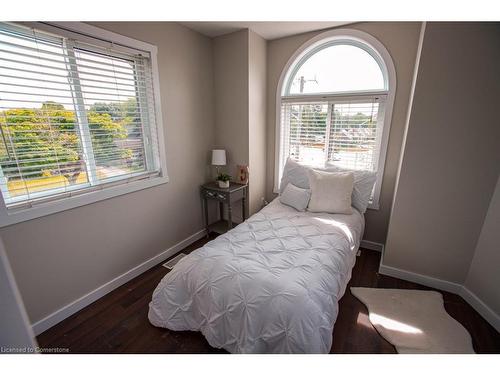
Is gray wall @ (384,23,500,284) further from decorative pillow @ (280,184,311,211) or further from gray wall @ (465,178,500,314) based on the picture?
decorative pillow @ (280,184,311,211)

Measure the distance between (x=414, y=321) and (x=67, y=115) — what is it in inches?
117

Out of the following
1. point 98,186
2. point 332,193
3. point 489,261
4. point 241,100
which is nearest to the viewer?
point 489,261

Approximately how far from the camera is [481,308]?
1.80 metres

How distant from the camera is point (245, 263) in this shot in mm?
1495

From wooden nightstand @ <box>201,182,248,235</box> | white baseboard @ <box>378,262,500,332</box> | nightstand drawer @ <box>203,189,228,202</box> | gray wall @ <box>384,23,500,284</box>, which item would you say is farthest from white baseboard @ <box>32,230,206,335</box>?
gray wall @ <box>384,23,500,284</box>

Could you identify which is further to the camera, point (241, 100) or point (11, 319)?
point (241, 100)

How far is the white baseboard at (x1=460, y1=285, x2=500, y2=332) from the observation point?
168 centimetres

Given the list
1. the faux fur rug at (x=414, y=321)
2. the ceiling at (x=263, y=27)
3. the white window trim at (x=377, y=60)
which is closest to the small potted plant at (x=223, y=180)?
the white window trim at (x=377, y=60)

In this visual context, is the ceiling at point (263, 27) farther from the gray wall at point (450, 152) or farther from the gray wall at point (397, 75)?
the gray wall at point (450, 152)

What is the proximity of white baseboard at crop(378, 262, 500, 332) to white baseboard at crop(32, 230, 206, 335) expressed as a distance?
2.22 meters

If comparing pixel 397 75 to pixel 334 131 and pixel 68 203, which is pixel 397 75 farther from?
pixel 68 203

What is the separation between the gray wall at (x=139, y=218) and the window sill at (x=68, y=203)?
0.05 meters

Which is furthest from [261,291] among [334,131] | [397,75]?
[397,75]

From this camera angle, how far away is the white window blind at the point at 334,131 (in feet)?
8.19
